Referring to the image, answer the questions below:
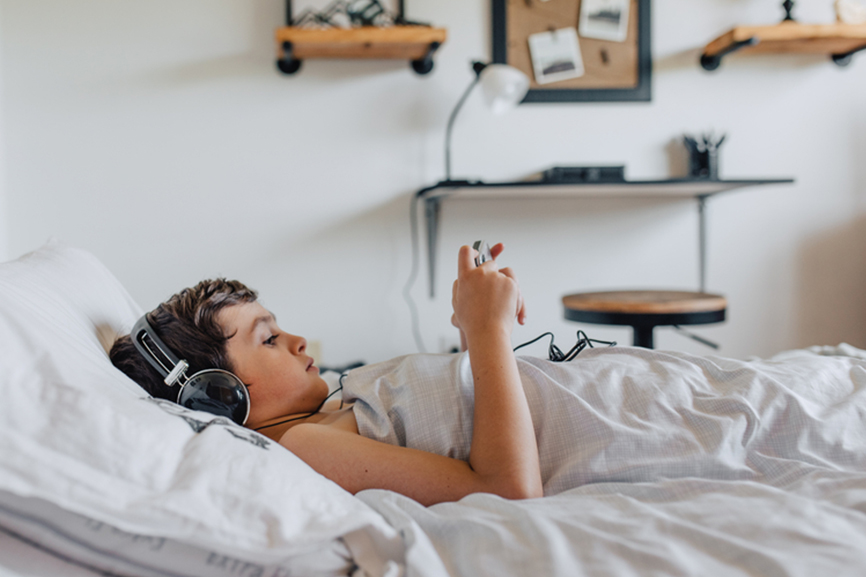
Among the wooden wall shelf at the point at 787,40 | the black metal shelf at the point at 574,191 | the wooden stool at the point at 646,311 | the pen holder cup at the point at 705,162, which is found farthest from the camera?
the pen holder cup at the point at 705,162

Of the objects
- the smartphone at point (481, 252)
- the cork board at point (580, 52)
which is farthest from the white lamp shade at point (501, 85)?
the smartphone at point (481, 252)

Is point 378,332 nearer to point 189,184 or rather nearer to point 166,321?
point 189,184

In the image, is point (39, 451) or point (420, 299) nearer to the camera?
point (39, 451)

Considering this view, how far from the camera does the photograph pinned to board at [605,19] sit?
200 centimetres

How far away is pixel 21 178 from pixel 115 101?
388 millimetres

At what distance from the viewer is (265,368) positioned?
78cm

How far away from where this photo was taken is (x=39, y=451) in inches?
17.4

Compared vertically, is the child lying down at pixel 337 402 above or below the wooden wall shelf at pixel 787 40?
below

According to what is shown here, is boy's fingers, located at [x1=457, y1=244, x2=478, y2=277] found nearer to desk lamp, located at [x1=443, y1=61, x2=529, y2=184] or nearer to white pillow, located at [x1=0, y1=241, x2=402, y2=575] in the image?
white pillow, located at [x1=0, y1=241, x2=402, y2=575]

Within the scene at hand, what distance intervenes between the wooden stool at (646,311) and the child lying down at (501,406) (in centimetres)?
56

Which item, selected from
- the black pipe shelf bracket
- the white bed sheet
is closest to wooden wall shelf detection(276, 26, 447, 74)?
the black pipe shelf bracket

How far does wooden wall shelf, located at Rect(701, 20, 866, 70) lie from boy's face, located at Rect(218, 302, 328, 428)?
5.73ft

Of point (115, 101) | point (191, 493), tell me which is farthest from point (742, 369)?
point (115, 101)

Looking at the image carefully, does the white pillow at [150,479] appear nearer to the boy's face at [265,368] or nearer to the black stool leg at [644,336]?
the boy's face at [265,368]
